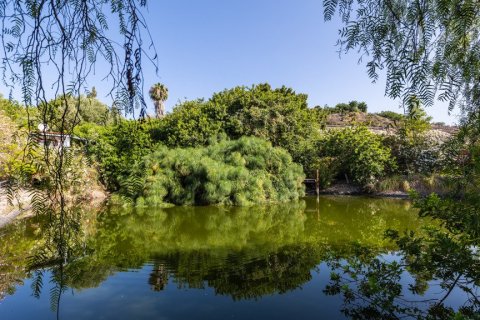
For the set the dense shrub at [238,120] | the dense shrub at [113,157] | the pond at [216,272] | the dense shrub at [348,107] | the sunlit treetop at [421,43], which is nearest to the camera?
the sunlit treetop at [421,43]

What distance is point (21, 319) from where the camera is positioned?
359 cm

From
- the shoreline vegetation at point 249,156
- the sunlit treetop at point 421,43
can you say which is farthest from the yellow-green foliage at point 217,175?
the sunlit treetop at point 421,43

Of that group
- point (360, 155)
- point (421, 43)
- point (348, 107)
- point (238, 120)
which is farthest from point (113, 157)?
point (348, 107)

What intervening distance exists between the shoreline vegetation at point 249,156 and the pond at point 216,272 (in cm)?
290

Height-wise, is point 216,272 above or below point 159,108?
below

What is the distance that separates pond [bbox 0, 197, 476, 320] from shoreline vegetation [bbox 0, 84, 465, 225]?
2.90 metres

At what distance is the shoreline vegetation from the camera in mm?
11945

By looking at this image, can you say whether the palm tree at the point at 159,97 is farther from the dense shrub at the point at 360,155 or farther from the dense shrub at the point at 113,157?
the dense shrub at the point at 360,155

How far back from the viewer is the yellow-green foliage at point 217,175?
1175 cm

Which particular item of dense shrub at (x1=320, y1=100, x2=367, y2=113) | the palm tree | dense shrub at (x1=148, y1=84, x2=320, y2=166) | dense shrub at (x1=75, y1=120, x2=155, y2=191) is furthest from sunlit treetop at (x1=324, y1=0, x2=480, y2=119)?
dense shrub at (x1=320, y1=100, x2=367, y2=113)

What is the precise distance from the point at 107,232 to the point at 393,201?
10.1m

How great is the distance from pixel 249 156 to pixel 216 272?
8.17 meters

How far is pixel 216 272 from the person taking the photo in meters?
4.96

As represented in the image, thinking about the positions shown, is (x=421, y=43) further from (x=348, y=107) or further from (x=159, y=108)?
(x=348, y=107)
